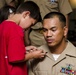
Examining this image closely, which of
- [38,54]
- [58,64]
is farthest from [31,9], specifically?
[58,64]

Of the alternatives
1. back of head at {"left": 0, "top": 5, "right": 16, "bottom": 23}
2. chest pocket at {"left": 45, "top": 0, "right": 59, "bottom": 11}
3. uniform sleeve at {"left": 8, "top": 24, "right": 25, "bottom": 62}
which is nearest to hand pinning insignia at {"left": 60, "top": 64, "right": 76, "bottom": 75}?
uniform sleeve at {"left": 8, "top": 24, "right": 25, "bottom": 62}

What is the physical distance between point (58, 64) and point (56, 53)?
0.13m

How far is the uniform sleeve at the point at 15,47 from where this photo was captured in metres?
1.92

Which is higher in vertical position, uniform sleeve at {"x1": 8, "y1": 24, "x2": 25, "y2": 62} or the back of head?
the back of head

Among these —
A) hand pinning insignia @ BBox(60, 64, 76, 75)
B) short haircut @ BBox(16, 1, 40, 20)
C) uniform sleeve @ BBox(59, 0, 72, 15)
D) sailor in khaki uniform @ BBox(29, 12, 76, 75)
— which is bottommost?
hand pinning insignia @ BBox(60, 64, 76, 75)

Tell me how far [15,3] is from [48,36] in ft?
4.84

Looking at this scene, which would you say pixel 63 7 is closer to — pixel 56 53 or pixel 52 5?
pixel 52 5

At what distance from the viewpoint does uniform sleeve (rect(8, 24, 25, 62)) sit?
192 centimetres

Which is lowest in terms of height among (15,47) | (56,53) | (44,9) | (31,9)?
(56,53)

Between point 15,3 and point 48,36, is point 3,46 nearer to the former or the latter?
point 48,36

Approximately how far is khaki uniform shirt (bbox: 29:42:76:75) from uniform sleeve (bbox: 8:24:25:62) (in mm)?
273

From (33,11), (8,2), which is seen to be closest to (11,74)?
(33,11)

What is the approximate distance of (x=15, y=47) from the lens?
1919 mm

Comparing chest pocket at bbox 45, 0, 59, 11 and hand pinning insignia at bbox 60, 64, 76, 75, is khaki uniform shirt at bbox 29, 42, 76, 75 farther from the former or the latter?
chest pocket at bbox 45, 0, 59, 11
